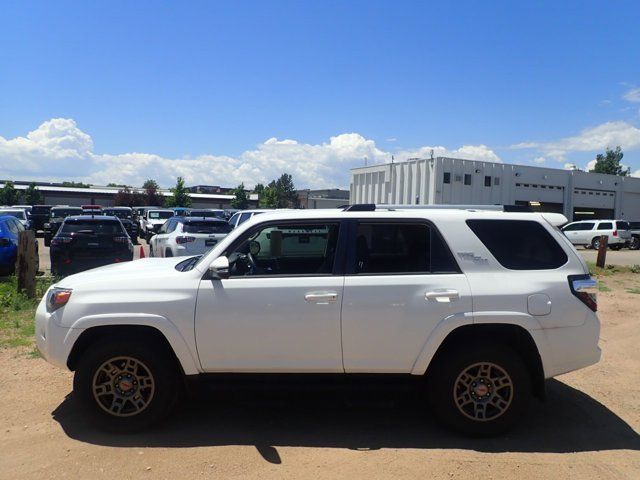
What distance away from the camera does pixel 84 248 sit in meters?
11.6

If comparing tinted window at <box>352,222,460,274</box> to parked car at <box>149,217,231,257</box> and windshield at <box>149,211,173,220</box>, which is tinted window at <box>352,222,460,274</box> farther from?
windshield at <box>149,211,173,220</box>

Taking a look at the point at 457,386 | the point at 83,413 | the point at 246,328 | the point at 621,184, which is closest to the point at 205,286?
the point at 246,328

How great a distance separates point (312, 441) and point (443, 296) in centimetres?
157

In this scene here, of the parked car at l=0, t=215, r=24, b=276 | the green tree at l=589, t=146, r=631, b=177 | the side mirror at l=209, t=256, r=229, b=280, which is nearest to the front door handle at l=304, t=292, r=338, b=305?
the side mirror at l=209, t=256, r=229, b=280

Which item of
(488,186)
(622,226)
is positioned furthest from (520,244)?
(488,186)

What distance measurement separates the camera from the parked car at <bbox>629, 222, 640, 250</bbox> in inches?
1162

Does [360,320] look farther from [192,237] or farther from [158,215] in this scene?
[158,215]

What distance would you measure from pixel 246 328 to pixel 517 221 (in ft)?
8.05

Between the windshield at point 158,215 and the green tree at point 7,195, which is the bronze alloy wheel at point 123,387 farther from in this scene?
the green tree at point 7,195

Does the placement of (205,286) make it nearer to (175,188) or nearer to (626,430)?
(626,430)

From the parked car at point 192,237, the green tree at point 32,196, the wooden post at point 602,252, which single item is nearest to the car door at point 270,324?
the parked car at point 192,237

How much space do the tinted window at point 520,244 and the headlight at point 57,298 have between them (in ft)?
11.1

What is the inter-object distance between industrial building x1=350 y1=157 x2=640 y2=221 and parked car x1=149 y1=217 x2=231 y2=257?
22.9 meters

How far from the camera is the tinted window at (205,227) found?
518 inches
